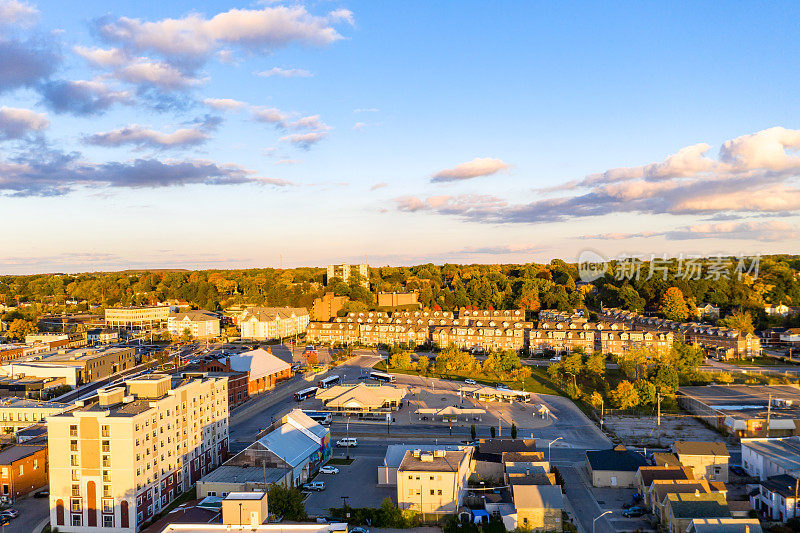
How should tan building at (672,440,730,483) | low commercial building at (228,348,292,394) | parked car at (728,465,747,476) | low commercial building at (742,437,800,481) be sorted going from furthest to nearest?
low commercial building at (228,348,292,394), parked car at (728,465,747,476), tan building at (672,440,730,483), low commercial building at (742,437,800,481)

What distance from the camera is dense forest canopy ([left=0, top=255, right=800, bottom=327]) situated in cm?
6775

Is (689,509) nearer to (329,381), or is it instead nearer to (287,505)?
(287,505)

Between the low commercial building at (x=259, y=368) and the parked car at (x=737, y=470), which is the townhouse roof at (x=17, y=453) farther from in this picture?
the parked car at (x=737, y=470)

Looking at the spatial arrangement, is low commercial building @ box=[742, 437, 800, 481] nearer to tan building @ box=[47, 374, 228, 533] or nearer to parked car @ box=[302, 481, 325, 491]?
parked car @ box=[302, 481, 325, 491]

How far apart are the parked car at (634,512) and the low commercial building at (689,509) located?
126cm

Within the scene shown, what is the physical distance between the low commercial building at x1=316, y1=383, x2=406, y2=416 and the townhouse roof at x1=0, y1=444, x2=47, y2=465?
13953mm

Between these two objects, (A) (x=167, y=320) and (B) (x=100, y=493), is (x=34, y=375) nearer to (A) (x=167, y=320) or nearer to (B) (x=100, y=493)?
(B) (x=100, y=493)

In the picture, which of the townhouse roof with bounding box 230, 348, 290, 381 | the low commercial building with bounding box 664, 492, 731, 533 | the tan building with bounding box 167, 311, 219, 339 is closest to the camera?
the low commercial building with bounding box 664, 492, 731, 533

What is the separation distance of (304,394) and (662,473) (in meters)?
22.3

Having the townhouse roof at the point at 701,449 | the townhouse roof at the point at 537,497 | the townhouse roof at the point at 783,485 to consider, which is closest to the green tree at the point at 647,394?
the townhouse roof at the point at 701,449

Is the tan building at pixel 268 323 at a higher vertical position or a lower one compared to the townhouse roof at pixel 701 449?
higher

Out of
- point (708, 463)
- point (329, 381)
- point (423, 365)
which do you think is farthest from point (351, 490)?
point (423, 365)

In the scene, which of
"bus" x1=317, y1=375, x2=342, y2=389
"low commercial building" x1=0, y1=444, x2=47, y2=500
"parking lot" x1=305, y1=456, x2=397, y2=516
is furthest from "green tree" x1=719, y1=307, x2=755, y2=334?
"low commercial building" x1=0, y1=444, x2=47, y2=500

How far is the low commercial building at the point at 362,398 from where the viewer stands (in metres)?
31.6
